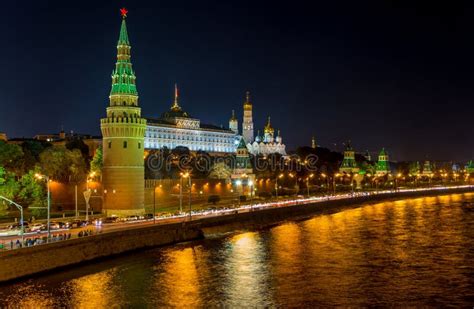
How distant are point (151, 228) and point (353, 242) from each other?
16.4 metres

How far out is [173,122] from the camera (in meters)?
150

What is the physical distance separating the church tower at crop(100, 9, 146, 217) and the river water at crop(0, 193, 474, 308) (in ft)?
42.1

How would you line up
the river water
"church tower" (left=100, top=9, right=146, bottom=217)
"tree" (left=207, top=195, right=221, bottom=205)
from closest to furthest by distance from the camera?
the river water, "church tower" (left=100, top=9, right=146, bottom=217), "tree" (left=207, top=195, right=221, bottom=205)

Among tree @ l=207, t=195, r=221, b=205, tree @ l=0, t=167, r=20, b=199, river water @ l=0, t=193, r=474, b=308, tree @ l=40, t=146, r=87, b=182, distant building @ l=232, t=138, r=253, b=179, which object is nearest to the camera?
river water @ l=0, t=193, r=474, b=308

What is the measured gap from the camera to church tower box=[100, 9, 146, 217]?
6238cm

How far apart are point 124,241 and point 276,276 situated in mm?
12057

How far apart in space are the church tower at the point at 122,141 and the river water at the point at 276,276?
42.1 ft

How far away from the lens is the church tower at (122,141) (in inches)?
2456

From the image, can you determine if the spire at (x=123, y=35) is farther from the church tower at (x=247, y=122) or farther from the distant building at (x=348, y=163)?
the church tower at (x=247, y=122)

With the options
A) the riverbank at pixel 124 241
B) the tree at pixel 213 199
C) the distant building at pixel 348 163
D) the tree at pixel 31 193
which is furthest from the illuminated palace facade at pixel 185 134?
the tree at pixel 31 193

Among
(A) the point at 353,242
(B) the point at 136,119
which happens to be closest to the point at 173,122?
(B) the point at 136,119

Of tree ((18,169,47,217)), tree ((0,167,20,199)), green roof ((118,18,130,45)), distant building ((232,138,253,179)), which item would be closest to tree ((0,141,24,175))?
tree ((18,169,47,217))

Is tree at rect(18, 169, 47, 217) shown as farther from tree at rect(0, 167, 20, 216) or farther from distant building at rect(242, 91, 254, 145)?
distant building at rect(242, 91, 254, 145)

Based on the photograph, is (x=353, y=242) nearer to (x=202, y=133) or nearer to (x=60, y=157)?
(x=60, y=157)
